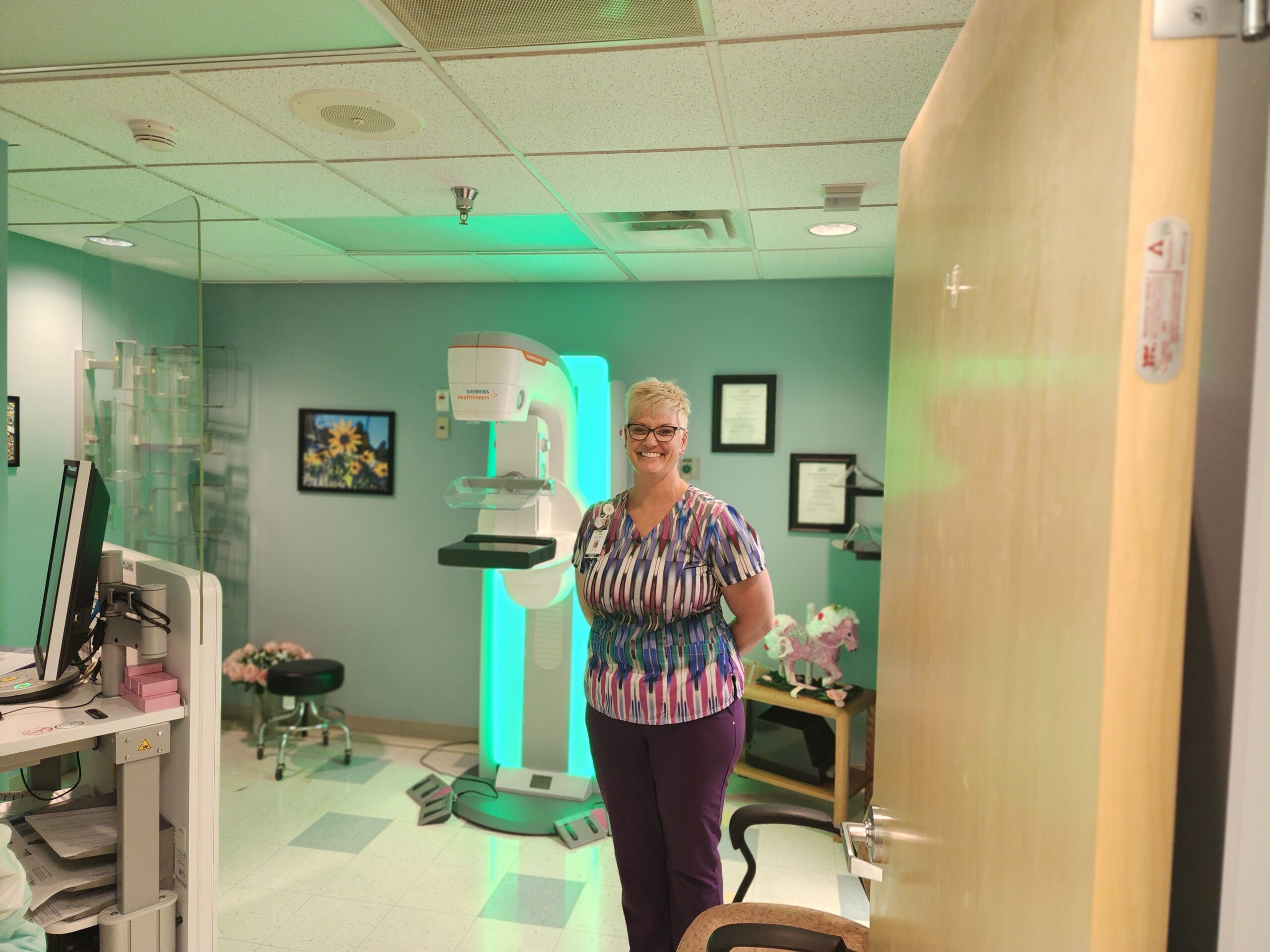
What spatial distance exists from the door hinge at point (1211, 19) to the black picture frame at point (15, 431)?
12.9 ft

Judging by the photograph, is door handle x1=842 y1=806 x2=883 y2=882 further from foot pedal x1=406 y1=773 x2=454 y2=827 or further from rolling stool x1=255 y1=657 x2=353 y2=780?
rolling stool x1=255 y1=657 x2=353 y2=780

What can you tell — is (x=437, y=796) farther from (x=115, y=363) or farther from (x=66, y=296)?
(x=66, y=296)

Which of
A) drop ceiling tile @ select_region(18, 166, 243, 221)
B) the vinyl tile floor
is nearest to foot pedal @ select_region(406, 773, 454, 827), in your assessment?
the vinyl tile floor

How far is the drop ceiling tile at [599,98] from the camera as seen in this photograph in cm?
160

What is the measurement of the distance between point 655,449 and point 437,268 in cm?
211

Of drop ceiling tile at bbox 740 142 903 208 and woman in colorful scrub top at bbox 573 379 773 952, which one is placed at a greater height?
drop ceiling tile at bbox 740 142 903 208

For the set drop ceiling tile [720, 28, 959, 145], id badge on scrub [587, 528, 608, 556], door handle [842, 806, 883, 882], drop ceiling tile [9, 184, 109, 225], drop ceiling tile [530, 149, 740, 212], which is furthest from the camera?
drop ceiling tile [9, 184, 109, 225]

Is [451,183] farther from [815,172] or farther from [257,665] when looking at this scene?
[257,665]

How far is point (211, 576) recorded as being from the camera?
1.86 m

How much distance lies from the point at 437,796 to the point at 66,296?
2.61 metres

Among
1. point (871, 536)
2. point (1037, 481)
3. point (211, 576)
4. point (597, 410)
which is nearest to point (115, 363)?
point (211, 576)

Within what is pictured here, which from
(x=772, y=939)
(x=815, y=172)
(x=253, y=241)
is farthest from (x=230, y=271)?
(x=772, y=939)

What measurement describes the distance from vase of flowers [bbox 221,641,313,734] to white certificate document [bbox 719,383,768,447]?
91.8 inches

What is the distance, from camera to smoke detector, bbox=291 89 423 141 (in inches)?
70.8
